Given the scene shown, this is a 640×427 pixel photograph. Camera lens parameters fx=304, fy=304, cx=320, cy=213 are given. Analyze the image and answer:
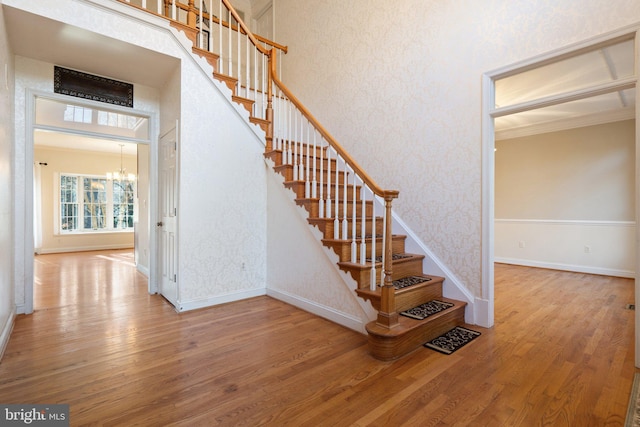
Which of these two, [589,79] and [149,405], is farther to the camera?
[589,79]

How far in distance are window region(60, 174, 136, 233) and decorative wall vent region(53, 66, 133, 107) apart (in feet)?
17.4

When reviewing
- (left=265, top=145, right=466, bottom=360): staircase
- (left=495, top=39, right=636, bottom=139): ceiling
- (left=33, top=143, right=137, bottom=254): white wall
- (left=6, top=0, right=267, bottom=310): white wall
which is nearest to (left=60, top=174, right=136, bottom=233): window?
(left=33, top=143, right=137, bottom=254): white wall

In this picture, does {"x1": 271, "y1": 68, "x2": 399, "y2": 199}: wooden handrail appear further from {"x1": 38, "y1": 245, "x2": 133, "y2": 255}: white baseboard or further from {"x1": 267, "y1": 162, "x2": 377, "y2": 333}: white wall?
{"x1": 38, "y1": 245, "x2": 133, "y2": 255}: white baseboard

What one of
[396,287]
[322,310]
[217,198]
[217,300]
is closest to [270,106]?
[217,198]

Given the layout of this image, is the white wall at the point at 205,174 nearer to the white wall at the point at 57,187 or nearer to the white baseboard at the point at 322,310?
the white baseboard at the point at 322,310

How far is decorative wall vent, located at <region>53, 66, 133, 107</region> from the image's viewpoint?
325cm

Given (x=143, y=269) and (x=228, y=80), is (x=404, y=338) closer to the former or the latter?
(x=228, y=80)

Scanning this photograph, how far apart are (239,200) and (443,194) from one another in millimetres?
2281

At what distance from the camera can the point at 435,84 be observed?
3096mm

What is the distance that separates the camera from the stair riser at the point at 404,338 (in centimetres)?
217

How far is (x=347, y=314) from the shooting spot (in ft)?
9.12

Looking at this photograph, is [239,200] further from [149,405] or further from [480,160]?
[480,160]

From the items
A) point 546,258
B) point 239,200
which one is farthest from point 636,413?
point 546,258

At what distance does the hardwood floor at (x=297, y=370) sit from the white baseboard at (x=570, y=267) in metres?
2.15
